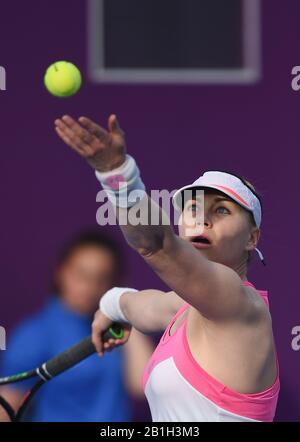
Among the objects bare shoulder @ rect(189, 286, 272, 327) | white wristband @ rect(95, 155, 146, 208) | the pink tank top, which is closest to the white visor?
bare shoulder @ rect(189, 286, 272, 327)

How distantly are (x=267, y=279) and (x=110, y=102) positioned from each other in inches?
55.7

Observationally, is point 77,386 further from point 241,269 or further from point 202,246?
point 202,246

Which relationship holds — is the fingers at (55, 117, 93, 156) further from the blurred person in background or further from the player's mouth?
the blurred person in background

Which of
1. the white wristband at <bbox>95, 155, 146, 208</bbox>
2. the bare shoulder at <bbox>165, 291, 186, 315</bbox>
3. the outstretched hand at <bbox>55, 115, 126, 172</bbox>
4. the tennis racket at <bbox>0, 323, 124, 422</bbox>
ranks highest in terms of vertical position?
the outstretched hand at <bbox>55, 115, 126, 172</bbox>

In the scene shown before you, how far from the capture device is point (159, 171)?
21.1 feet

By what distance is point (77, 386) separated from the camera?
5.58m

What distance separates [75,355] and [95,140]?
1.49 meters

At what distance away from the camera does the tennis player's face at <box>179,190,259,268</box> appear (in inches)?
131

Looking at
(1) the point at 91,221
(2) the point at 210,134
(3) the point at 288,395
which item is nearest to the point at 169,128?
(2) the point at 210,134

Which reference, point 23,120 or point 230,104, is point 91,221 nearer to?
point 23,120

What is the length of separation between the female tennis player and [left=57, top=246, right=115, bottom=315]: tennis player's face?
2.20 metres

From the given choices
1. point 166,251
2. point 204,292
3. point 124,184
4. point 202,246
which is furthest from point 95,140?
point 202,246

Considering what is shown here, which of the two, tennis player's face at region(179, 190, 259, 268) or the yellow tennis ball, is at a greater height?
the yellow tennis ball

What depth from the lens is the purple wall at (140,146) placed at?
6.31m
